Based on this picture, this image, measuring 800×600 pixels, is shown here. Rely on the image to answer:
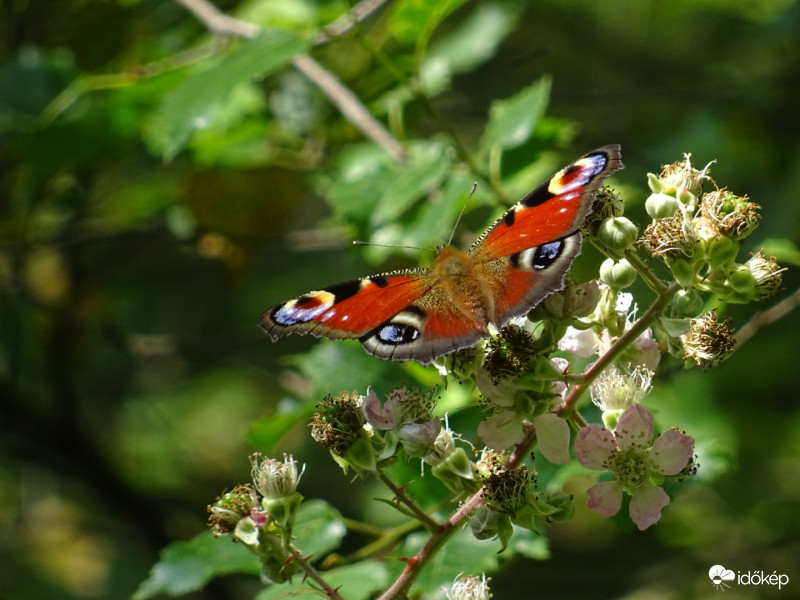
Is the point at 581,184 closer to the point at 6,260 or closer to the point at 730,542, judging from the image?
the point at 730,542

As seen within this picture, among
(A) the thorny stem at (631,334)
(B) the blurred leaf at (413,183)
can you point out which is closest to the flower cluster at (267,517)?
(A) the thorny stem at (631,334)

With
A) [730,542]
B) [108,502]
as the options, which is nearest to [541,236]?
[730,542]

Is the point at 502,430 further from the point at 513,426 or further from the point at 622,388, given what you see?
the point at 622,388

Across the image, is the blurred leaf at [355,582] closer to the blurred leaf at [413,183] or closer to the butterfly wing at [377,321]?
the butterfly wing at [377,321]

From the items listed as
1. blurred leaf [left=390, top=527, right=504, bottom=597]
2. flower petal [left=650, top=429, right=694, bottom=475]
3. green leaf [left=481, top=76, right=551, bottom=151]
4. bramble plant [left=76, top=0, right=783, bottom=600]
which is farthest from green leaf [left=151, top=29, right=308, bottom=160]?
flower petal [left=650, top=429, right=694, bottom=475]

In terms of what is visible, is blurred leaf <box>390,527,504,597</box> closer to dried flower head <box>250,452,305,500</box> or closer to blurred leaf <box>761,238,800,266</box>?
dried flower head <box>250,452,305,500</box>

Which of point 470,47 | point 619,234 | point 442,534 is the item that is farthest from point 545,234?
point 470,47
